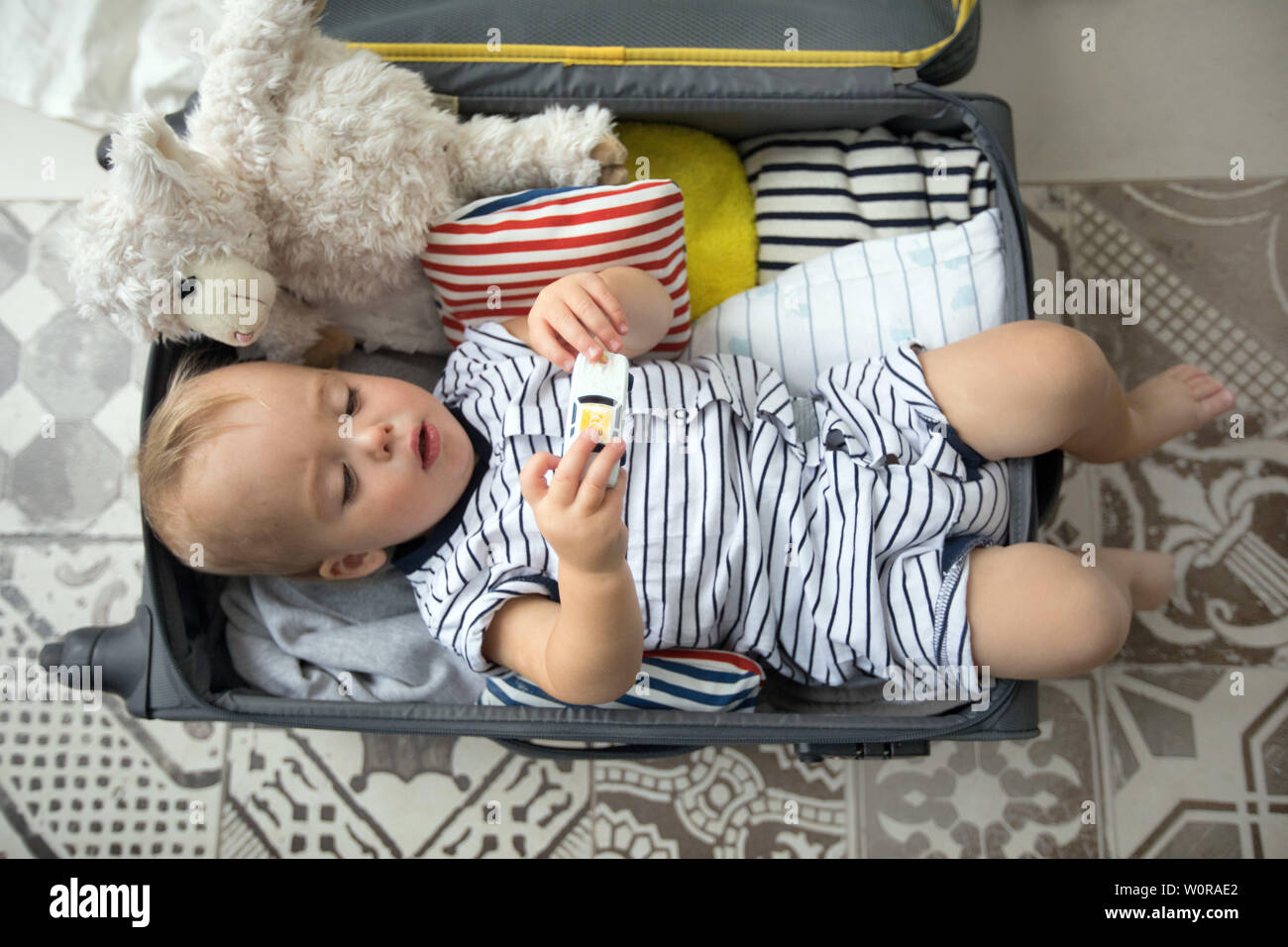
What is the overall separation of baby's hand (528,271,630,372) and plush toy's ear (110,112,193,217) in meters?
0.34

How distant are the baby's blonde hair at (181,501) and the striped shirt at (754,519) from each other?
18 centimetres

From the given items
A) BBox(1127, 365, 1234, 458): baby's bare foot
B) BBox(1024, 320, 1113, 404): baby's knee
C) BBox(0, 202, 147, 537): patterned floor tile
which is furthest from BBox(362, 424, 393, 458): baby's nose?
BBox(1127, 365, 1234, 458): baby's bare foot

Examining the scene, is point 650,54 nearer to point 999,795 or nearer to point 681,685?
point 681,685

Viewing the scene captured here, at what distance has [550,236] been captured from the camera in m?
0.93

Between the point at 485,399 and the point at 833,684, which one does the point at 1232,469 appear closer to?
the point at 833,684

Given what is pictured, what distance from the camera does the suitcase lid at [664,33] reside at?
969 mm

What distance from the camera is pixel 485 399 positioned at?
37.8 inches

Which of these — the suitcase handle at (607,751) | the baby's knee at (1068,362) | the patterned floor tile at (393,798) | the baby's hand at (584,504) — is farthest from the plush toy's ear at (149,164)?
the baby's knee at (1068,362)

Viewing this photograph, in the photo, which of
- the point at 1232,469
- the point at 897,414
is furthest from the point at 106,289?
the point at 1232,469

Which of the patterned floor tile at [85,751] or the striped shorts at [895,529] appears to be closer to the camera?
the striped shorts at [895,529]

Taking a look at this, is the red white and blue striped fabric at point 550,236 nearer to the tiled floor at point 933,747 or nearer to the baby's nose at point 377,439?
the baby's nose at point 377,439

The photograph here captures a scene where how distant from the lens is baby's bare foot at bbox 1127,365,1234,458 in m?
1.05

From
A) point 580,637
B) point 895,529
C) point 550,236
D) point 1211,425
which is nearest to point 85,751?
point 580,637
